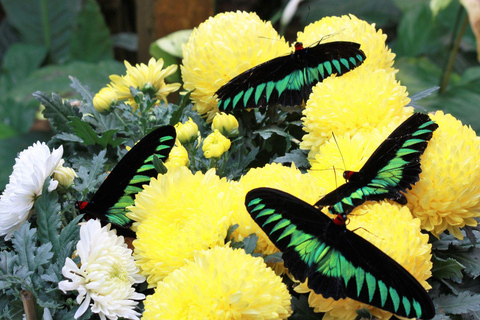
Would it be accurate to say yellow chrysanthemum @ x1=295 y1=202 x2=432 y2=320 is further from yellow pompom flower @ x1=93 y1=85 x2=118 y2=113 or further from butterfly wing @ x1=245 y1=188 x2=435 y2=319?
yellow pompom flower @ x1=93 y1=85 x2=118 y2=113

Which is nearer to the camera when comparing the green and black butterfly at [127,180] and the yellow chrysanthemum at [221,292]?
the yellow chrysanthemum at [221,292]

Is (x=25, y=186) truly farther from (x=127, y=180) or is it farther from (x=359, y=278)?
(x=359, y=278)

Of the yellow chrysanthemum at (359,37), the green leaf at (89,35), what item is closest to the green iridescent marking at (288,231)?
the yellow chrysanthemum at (359,37)

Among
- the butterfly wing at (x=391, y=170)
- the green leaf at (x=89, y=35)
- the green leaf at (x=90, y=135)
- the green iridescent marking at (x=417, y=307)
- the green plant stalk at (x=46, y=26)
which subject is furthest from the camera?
the green plant stalk at (x=46, y=26)

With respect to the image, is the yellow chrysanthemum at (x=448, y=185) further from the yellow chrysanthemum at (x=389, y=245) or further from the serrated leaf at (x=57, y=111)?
the serrated leaf at (x=57, y=111)

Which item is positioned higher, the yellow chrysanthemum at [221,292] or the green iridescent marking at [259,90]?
the green iridescent marking at [259,90]

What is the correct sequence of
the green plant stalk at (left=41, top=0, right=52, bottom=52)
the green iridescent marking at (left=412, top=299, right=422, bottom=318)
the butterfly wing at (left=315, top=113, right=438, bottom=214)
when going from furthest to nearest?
the green plant stalk at (left=41, top=0, right=52, bottom=52) < the butterfly wing at (left=315, top=113, right=438, bottom=214) < the green iridescent marking at (left=412, top=299, right=422, bottom=318)

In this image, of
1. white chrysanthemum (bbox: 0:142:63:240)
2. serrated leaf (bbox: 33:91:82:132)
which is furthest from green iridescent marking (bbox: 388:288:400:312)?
serrated leaf (bbox: 33:91:82:132)
